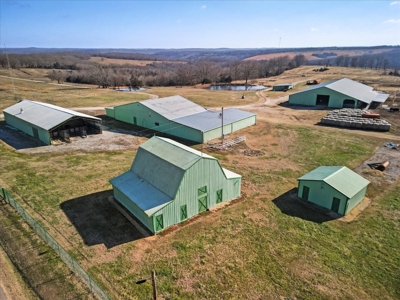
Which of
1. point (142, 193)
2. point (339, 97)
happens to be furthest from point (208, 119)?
point (339, 97)

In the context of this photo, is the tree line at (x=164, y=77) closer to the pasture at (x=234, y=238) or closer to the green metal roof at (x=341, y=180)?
the pasture at (x=234, y=238)

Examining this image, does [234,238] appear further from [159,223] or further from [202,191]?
[159,223]

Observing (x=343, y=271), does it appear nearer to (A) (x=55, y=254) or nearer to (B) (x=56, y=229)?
(A) (x=55, y=254)

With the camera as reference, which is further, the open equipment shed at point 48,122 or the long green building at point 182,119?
the long green building at point 182,119

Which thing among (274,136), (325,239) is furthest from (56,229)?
(274,136)

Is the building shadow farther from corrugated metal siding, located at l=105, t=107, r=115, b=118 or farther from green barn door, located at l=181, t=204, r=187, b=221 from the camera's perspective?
green barn door, located at l=181, t=204, r=187, b=221

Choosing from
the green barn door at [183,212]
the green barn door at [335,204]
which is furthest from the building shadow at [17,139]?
the green barn door at [335,204]
